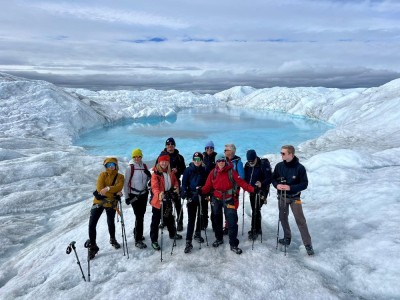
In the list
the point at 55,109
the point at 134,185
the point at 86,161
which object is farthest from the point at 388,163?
the point at 55,109

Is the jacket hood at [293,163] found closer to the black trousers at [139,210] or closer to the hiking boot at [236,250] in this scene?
the hiking boot at [236,250]

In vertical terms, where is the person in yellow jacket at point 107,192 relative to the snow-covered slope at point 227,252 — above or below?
above

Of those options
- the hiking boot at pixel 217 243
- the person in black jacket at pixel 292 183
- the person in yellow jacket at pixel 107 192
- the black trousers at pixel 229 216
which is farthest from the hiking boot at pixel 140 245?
the person in black jacket at pixel 292 183

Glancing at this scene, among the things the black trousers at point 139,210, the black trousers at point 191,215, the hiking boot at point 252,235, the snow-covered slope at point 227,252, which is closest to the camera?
the snow-covered slope at point 227,252

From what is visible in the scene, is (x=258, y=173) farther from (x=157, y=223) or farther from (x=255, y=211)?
(x=157, y=223)

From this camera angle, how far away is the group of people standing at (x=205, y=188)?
689 centimetres

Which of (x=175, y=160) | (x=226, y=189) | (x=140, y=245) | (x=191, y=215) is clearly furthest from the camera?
(x=175, y=160)

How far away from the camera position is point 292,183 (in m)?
6.86

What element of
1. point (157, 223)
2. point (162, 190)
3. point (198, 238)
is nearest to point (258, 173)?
point (198, 238)

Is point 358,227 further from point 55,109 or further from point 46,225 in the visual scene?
point 55,109

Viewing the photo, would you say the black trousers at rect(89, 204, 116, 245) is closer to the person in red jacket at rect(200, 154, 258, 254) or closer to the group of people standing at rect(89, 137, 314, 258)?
the group of people standing at rect(89, 137, 314, 258)

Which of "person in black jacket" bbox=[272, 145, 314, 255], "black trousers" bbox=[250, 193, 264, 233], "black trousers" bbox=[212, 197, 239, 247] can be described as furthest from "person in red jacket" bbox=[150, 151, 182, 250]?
"person in black jacket" bbox=[272, 145, 314, 255]

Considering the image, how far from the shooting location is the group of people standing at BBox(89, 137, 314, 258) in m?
6.89

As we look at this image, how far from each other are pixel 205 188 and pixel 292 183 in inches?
80.4
